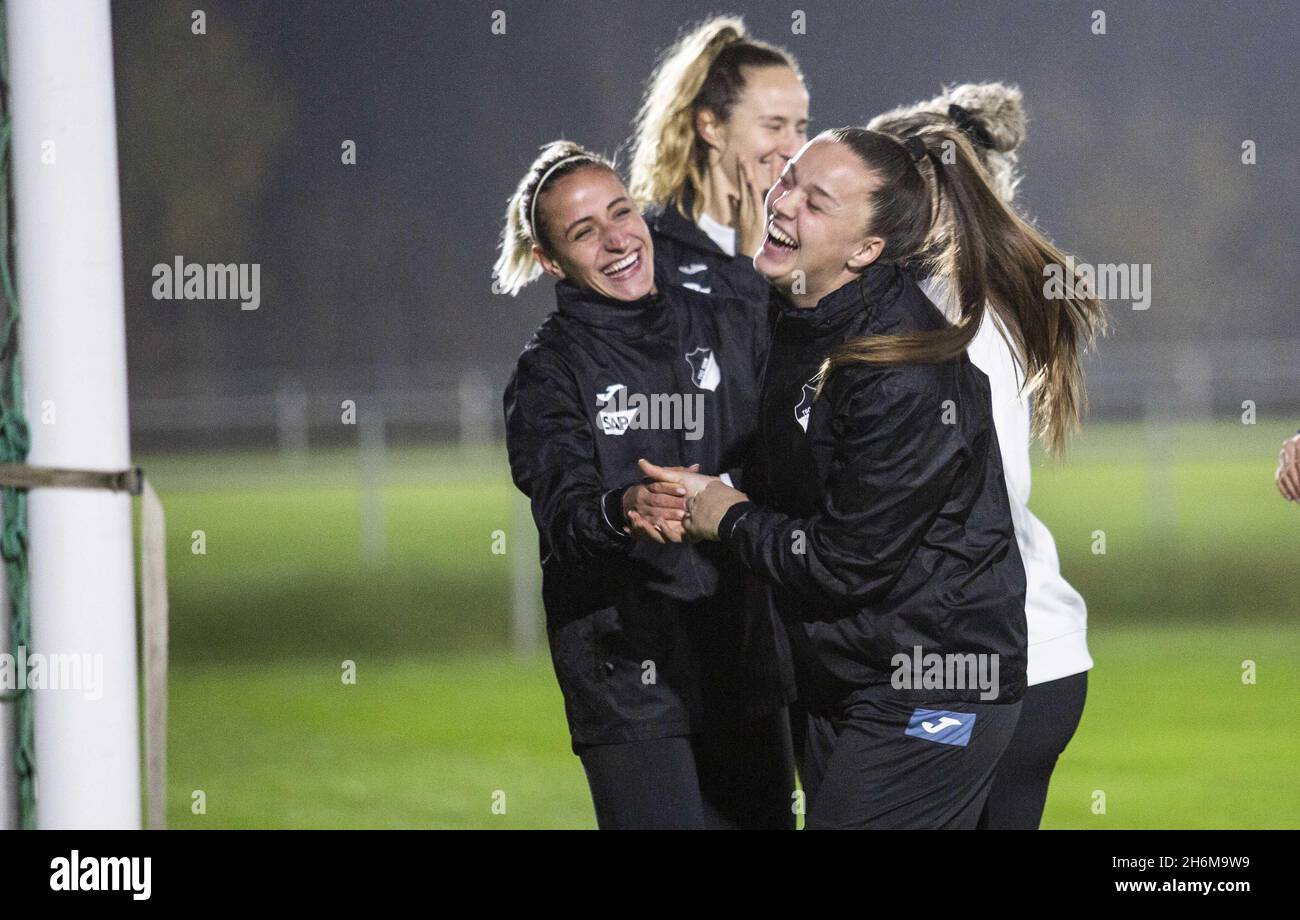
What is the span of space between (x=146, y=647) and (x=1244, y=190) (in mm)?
2553

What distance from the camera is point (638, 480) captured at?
2434 millimetres

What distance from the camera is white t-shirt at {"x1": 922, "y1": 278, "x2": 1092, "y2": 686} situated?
7.62 feet

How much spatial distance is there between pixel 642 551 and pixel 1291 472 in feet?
3.50

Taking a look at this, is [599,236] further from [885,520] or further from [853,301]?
[885,520]

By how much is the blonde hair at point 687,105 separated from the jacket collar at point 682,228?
19 millimetres

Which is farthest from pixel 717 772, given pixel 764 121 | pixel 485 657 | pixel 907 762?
pixel 485 657

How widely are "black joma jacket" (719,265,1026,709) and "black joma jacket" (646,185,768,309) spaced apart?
18 centimetres

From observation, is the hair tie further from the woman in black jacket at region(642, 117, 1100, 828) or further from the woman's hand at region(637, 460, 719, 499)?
the woman's hand at region(637, 460, 719, 499)

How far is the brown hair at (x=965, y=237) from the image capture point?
7.71 feet

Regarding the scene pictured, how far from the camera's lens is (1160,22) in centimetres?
278
